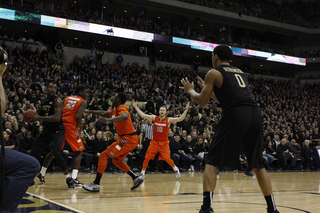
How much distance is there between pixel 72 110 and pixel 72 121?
0.75 feet

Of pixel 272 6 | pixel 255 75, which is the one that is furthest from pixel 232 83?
pixel 272 6

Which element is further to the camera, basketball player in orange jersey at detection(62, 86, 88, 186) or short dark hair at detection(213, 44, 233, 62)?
basketball player in orange jersey at detection(62, 86, 88, 186)

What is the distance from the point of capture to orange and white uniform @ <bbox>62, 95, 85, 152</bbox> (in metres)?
6.60

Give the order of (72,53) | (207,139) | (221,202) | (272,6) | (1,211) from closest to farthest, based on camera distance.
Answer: (1,211) < (221,202) < (207,139) < (72,53) < (272,6)

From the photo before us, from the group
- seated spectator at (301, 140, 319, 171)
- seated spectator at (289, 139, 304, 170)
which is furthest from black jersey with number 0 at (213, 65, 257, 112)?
seated spectator at (301, 140, 319, 171)

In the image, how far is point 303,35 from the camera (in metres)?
35.9

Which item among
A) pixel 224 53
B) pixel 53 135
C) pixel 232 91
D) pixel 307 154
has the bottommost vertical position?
pixel 307 154

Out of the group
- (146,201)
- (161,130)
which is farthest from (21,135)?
(146,201)

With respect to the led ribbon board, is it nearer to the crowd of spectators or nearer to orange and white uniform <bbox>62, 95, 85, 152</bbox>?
the crowd of spectators

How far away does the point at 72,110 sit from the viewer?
663 centimetres

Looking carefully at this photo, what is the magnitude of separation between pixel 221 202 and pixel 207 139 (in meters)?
8.95

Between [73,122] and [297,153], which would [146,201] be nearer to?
[73,122]

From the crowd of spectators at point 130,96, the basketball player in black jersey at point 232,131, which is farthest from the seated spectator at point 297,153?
Result: the basketball player in black jersey at point 232,131

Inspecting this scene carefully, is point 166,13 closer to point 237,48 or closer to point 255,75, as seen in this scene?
point 237,48
